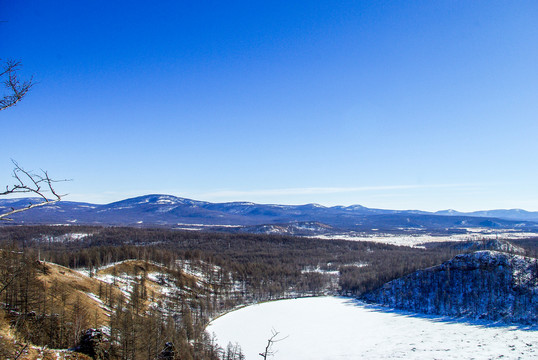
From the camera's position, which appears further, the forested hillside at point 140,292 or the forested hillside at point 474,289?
the forested hillside at point 474,289

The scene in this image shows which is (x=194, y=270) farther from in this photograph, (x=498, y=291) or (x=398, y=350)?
(x=498, y=291)

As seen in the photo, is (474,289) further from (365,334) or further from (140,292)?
(140,292)

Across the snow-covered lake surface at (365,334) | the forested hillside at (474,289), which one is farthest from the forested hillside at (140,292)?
the forested hillside at (474,289)

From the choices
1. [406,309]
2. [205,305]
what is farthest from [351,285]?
[205,305]

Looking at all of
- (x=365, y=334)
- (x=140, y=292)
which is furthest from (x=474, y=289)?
(x=140, y=292)

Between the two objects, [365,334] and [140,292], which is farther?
[140,292]

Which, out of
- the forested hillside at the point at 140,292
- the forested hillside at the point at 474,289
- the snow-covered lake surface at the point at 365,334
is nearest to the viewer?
the forested hillside at the point at 140,292

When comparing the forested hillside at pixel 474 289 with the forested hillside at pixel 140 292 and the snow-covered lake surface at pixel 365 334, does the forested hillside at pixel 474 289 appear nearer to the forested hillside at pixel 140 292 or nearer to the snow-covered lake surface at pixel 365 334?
the snow-covered lake surface at pixel 365 334

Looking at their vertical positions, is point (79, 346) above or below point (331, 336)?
→ above

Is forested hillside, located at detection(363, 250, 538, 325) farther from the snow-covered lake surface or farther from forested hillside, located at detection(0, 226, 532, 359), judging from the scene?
forested hillside, located at detection(0, 226, 532, 359)
